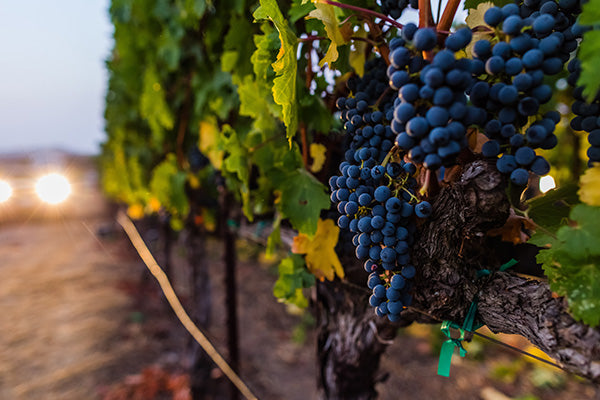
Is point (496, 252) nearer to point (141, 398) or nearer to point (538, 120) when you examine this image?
point (538, 120)

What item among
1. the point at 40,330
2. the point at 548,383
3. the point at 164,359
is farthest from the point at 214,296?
the point at 548,383

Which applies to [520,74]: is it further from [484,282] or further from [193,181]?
[193,181]

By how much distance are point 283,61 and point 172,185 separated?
2619 mm

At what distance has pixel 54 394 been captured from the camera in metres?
4.03

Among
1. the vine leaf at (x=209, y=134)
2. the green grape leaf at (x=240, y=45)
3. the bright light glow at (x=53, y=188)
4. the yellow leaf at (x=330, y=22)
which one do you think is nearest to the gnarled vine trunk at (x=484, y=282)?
the yellow leaf at (x=330, y=22)

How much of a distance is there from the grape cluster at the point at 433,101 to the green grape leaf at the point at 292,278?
1.04 metres

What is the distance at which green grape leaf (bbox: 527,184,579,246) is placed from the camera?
0.89m

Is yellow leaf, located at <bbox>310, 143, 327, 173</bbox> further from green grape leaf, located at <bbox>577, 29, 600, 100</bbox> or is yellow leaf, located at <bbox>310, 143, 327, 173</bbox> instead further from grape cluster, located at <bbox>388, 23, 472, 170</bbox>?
green grape leaf, located at <bbox>577, 29, 600, 100</bbox>

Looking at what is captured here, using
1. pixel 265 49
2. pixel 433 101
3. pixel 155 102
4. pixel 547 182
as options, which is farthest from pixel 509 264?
pixel 155 102

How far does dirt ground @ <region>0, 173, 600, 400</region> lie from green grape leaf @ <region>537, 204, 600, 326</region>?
3.70m

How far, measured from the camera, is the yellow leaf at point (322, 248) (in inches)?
55.8

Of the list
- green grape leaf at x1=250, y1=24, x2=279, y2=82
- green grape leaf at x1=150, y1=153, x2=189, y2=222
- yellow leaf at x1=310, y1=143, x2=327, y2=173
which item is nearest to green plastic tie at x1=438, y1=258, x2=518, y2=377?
yellow leaf at x1=310, y1=143, x2=327, y2=173

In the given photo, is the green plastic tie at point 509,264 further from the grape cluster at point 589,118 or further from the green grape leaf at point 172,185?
the green grape leaf at point 172,185

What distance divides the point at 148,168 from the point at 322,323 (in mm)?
4028
